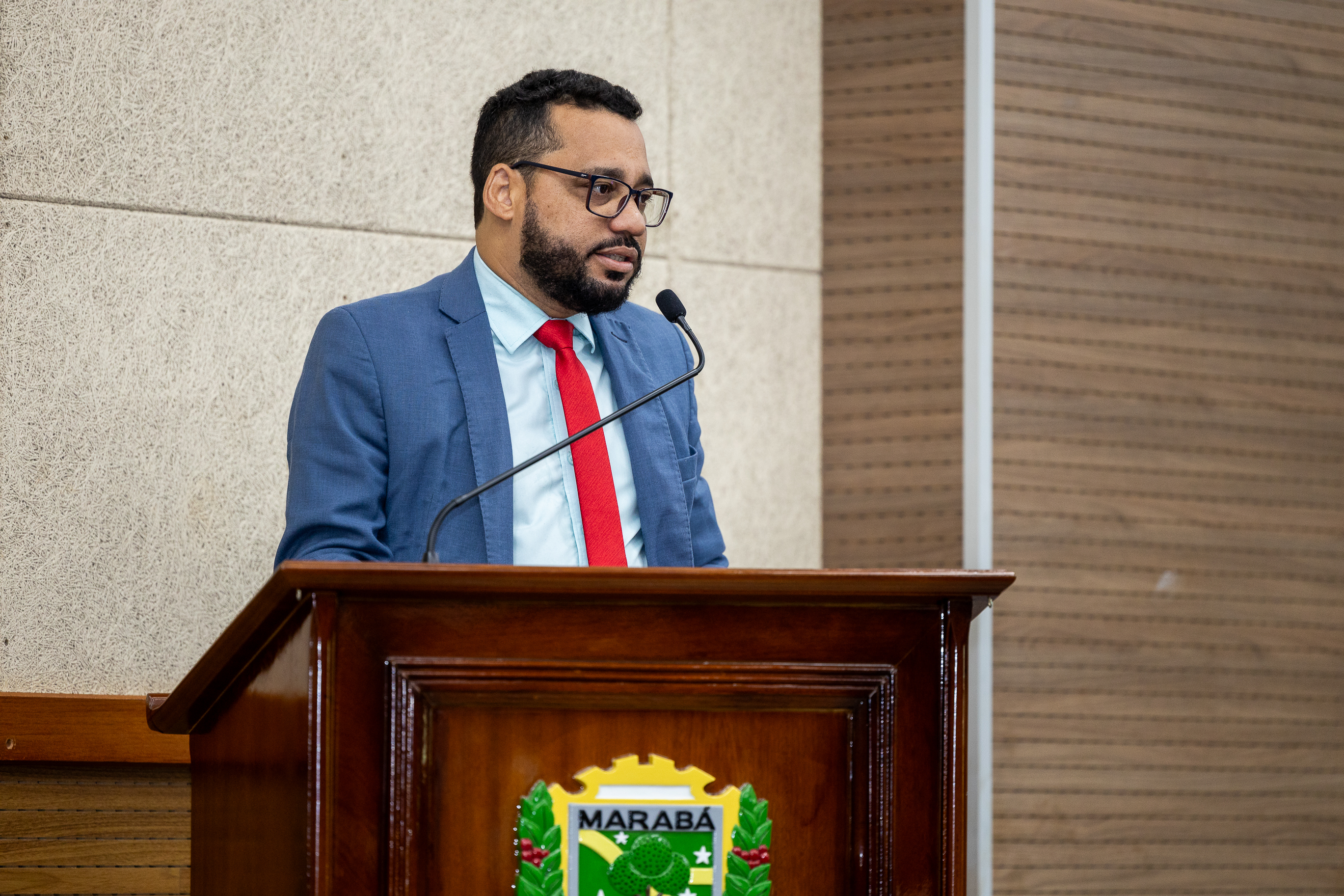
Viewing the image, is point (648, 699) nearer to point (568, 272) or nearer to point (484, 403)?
point (484, 403)

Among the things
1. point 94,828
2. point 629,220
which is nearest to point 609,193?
point 629,220

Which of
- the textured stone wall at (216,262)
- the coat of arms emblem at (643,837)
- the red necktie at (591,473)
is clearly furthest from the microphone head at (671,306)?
the textured stone wall at (216,262)

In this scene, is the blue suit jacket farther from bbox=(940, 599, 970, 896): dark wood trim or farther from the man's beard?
Result: bbox=(940, 599, 970, 896): dark wood trim

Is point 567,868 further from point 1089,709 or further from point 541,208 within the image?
point 1089,709

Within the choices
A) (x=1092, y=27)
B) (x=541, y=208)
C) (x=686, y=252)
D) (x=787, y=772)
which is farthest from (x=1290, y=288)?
(x=787, y=772)

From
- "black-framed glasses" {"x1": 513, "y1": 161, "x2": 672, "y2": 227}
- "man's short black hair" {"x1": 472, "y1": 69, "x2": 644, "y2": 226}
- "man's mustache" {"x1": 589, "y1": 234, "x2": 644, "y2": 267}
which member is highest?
"man's short black hair" {"x1": 472, "y1": 69, "x2": 644, "y2": 226}

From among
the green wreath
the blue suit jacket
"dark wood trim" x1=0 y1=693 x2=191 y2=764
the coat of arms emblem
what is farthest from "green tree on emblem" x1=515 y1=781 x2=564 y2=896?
"dark wood trim" x1=0 y1=693 x2=191 y2=764

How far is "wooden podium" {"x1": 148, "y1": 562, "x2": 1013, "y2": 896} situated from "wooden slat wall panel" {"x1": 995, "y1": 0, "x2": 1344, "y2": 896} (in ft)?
5.09

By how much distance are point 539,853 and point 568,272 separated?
1091 mm

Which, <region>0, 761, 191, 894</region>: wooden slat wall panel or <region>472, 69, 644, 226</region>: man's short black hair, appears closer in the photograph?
<region>472, 69, 644, 226</region>: man's short black hair

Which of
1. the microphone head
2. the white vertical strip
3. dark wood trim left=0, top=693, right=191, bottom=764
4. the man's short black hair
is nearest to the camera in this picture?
the microphone head

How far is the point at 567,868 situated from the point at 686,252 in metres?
1.92

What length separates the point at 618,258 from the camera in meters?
2.03

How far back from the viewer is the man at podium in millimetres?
1802
